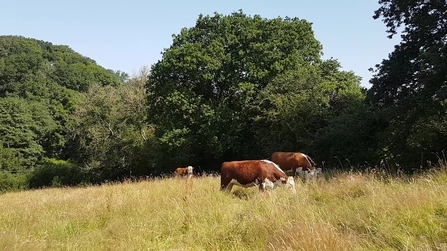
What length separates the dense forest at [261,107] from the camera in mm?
12039

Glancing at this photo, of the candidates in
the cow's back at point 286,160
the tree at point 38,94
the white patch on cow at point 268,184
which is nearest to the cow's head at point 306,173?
the cow's back at point 286,160

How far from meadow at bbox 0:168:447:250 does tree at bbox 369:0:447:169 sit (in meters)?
4.33

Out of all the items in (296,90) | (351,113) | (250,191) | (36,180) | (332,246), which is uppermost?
(296,90)

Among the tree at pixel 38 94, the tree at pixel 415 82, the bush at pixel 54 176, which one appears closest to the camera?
the tree at pixel 415 82

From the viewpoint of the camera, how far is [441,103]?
9.88 meters

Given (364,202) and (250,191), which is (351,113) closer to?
(250,191)

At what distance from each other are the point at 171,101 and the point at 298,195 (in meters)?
17.3

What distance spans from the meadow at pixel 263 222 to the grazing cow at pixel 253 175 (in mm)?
991

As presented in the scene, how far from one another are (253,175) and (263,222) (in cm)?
379

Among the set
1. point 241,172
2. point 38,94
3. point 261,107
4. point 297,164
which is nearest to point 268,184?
point 241,172

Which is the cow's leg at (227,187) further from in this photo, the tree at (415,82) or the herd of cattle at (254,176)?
the tree at (415,82)

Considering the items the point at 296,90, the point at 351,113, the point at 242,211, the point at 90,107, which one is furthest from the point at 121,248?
the point at 90,107

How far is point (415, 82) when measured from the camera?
12.4 metres

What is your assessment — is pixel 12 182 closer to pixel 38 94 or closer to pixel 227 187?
pixel 227 187
